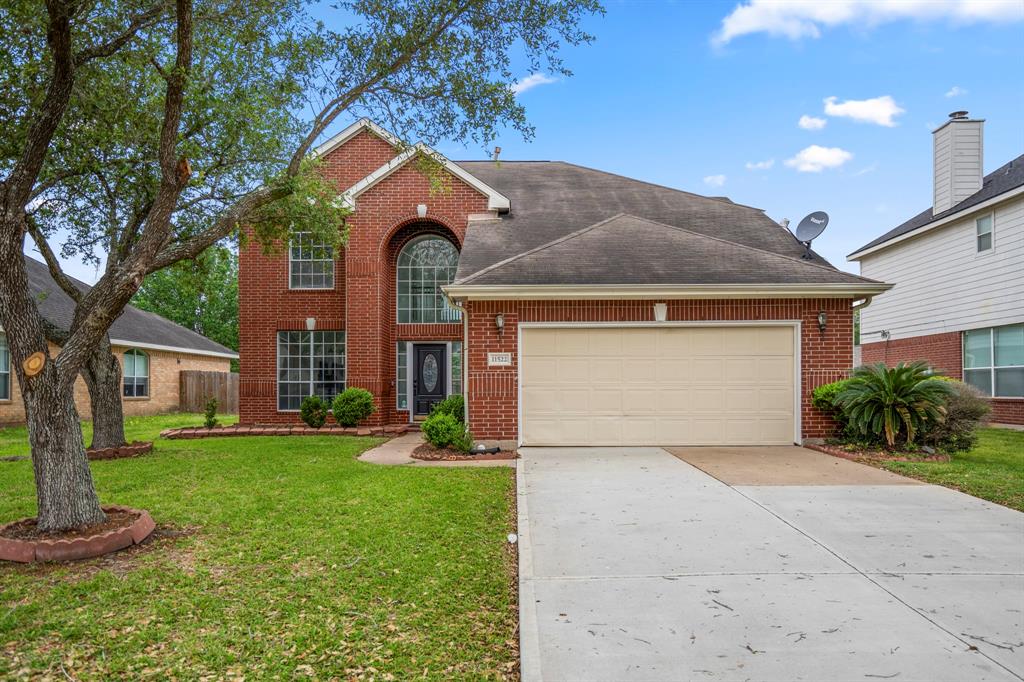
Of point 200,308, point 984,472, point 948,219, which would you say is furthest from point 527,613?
point 200,308

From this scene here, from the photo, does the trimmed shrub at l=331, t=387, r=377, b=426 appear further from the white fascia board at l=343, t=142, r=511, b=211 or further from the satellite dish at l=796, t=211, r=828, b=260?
the satellite dish at l=796, t=211, r=828, b=260

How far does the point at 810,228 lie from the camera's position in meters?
12.5

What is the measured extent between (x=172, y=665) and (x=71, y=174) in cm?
771

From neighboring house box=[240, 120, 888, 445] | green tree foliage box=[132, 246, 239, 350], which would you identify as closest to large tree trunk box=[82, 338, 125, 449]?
neighboring house box=[240, 120, 888, 445]

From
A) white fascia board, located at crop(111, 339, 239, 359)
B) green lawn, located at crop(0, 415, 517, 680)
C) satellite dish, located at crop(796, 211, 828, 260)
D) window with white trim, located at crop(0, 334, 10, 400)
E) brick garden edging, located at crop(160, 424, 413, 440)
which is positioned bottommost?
brick garden edging, located at crop(160, 424, 413, 440)

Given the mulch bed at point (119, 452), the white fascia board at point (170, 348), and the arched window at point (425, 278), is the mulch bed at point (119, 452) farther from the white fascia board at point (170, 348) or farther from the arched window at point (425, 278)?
the white fascia board at point (170, 348)

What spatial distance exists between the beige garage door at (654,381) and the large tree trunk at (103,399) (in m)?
7.19

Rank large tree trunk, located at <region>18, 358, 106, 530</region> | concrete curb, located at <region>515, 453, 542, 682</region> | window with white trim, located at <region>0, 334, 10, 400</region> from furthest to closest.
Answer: window with white trim, located at <region>0, 334, 10, 400</region> < large tree trunk, located at <region>18, 358, 106, 530</region> < concrete curb, located at <region>515, 453, 542, 682</region>

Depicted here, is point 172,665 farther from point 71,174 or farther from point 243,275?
point 243,275

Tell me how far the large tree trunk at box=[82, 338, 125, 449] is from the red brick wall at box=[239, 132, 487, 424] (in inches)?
167

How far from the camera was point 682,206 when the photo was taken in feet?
54.6


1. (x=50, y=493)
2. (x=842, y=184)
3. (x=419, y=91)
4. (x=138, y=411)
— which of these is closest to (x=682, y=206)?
(x=842, y=184)

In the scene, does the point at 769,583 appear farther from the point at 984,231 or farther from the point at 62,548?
the point at 984,231

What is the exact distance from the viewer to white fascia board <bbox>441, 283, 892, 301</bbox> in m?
10.3
